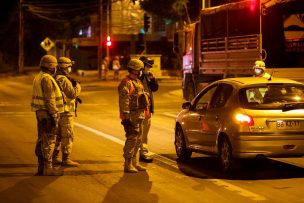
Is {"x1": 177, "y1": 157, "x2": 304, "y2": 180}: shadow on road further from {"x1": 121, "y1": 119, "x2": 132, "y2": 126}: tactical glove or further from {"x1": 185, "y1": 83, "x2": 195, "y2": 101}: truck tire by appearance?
{"x1": 185, "y1": 83, "x2": 195, "y2": 101}: truck tire

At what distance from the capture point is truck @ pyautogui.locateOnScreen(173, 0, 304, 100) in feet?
57.1

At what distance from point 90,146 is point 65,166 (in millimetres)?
2627

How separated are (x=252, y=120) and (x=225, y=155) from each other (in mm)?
810

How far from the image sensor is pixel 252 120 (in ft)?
31.4

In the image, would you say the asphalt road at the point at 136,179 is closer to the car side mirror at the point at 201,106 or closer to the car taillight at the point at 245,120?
the car taillight at the point at 245,120

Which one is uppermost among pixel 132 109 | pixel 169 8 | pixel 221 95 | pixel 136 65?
pixel 169 8

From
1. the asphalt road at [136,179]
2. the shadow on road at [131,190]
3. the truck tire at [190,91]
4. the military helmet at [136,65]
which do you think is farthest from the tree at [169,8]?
the shadow on road at [131,190]

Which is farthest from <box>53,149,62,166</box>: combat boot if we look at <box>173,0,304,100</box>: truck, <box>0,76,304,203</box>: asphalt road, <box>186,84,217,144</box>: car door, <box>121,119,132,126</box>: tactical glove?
<box>173,0,304,100</box>: truck

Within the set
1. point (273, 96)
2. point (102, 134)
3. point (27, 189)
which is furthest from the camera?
point (102, 134)

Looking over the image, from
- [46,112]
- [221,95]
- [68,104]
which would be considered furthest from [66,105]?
[221,95]

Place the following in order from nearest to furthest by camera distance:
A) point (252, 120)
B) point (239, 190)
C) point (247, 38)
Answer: point (239, 190)
point (252, 120)
point (247, 38)

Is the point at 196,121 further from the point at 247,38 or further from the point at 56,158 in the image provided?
the point at 247,38

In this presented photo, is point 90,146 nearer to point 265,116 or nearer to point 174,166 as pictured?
point 174,166

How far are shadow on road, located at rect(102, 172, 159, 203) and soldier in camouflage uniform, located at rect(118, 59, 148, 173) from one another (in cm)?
37
